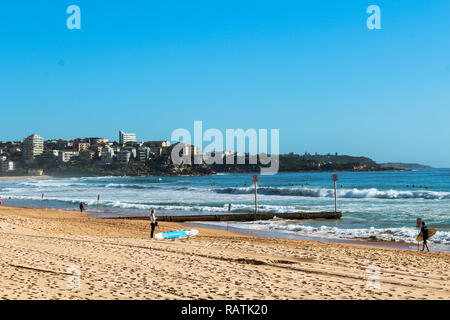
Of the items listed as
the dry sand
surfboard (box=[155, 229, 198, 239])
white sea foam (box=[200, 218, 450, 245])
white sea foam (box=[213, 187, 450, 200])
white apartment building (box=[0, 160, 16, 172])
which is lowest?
white sea foam (box=[213, 187, 450, 200])

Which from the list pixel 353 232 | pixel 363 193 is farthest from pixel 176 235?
pixel 363 193

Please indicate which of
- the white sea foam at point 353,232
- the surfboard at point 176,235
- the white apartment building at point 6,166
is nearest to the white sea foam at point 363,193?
the white sea foam at point 353,232

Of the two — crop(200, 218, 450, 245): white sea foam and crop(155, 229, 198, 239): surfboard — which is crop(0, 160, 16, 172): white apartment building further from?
crop(155, 229, 198, 239): surfboard

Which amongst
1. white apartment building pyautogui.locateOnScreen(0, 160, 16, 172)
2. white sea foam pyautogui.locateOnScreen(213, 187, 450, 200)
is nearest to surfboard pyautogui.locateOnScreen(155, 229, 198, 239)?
white sea foam pyautogui.locateOnScreen(213, 187, 450, 200)

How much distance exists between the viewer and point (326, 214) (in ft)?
94.5

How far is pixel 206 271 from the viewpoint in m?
10.3

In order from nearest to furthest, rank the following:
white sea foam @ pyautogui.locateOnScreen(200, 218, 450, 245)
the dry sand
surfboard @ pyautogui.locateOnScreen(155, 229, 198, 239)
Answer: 1. the dry sand
2. surfboard @ pyautogui.locateOnScreen(155, 229, 198, 239)
3. white sea foam @ pyautogui.locateOnScreen(200, 218, 450, 245)

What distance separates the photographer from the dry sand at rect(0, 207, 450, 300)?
8.05 m

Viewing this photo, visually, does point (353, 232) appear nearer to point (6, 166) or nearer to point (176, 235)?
point (176, 235)

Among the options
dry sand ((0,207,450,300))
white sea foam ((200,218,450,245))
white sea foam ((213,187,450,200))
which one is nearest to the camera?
dry sand ((0,207,450,300))

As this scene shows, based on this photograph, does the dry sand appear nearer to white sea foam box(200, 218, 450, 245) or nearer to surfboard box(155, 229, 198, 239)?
surfboard box(155, 229, 198, 239)

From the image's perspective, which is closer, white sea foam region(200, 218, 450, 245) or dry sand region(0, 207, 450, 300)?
dry sand region(0, 207, 450, 300)

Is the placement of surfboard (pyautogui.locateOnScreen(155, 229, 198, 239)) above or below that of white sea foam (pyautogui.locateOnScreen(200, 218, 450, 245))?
above
